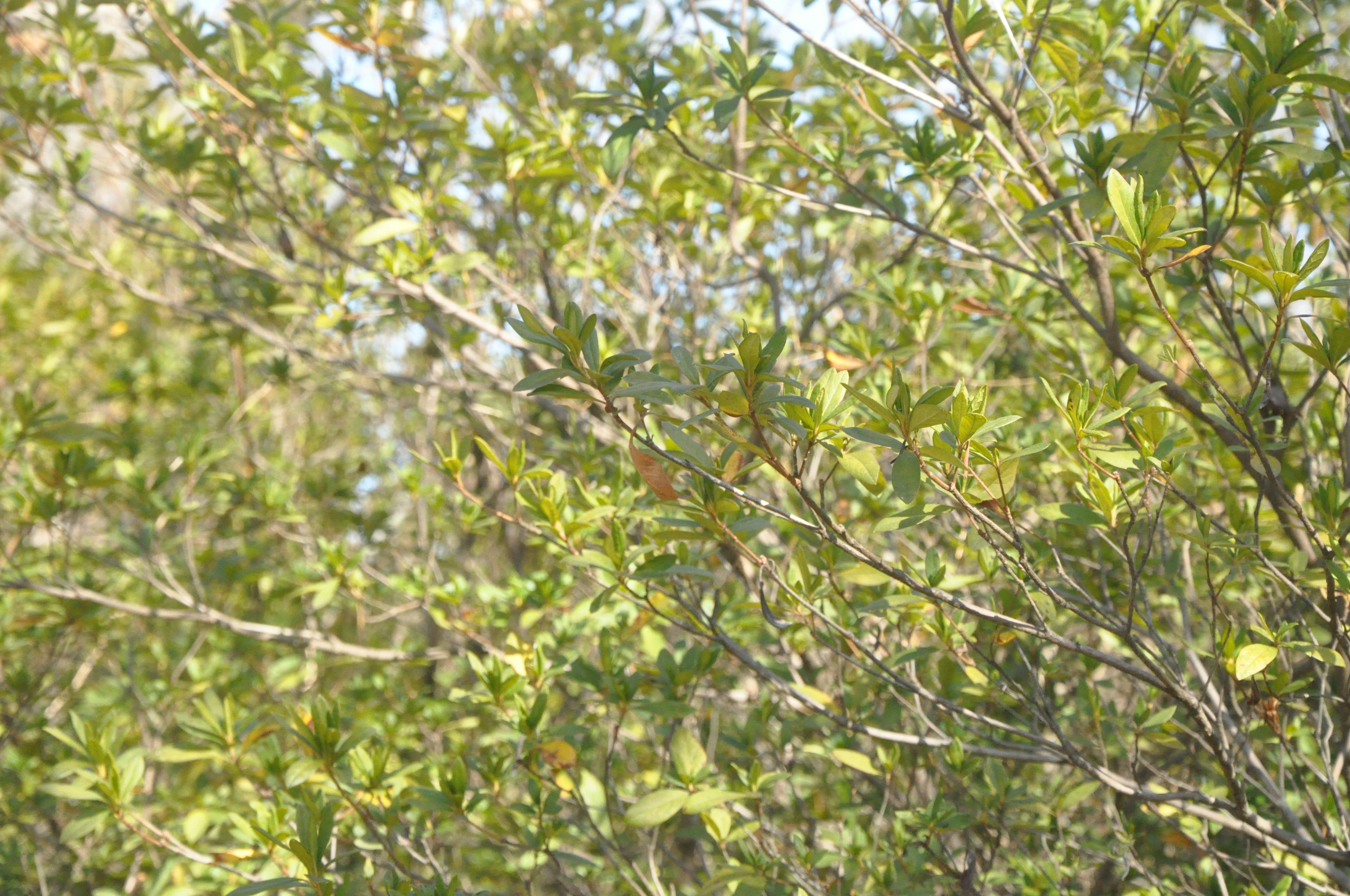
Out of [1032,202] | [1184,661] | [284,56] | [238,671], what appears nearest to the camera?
[1032,202]

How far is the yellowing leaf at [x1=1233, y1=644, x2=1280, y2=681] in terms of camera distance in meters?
1.40

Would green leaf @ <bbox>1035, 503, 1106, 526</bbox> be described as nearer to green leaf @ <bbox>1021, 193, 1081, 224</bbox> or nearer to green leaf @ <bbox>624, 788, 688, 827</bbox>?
green leaf @ <bbox>1021, 193, 1081, 224</bbox>

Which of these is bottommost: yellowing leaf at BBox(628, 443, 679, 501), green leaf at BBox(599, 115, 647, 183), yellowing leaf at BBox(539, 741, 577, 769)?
yellowing leaf at BBox(539, 741, 577, 769)

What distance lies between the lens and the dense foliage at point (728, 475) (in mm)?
1519

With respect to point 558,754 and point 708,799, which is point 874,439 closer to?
point 708,799

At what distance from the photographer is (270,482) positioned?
3.08m

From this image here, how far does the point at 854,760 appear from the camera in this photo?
188 centimetres

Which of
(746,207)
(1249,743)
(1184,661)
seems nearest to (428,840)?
(1249,743)

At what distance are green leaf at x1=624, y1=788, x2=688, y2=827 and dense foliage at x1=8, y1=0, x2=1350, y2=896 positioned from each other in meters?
0.01

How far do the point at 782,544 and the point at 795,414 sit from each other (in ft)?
3.78

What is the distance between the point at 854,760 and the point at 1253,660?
0.76 m

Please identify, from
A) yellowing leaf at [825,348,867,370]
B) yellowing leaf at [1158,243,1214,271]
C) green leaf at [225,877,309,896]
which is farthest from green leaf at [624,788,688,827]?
yellowing leaf at [1158,243,1214,271]

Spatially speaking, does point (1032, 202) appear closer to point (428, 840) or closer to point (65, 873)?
point (428, 840)

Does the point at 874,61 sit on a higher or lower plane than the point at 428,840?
higher
